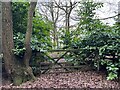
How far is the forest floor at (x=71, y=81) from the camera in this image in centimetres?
440

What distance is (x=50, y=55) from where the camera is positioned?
571 cm

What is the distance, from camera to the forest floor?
14.4 ft

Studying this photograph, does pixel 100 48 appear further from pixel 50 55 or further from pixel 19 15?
pixel 19 15

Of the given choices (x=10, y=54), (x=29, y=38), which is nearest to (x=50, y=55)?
(x=29, y=38)

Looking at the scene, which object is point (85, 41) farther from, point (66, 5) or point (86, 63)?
point (66, 5)

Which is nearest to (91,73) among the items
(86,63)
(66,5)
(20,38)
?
(86,63)

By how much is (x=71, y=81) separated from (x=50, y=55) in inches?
52.1

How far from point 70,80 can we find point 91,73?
0.79 meters

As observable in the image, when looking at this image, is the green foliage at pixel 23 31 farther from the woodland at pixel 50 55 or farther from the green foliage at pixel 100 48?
the green foliage at pixel 100 48

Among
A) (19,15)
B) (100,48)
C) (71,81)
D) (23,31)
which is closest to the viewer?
(71,81)

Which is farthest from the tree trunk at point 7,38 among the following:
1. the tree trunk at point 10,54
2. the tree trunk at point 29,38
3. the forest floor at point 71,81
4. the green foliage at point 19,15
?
the green foliage at point 19,15

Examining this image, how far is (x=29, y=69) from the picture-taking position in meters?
4.83

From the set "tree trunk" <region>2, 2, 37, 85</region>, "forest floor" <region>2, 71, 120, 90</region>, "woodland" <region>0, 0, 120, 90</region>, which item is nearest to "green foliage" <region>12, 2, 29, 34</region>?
"woodland" <region>0, 0, 120, 90</region>

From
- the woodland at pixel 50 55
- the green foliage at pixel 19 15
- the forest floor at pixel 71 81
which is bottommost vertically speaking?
the forest floor at pixel 71 81
